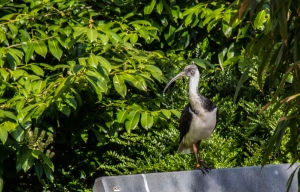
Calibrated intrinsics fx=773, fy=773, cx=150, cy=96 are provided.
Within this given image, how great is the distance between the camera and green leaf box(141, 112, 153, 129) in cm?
618

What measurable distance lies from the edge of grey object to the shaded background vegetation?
1.57 feet

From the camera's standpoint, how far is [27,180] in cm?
776

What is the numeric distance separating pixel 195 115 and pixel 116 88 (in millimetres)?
1229

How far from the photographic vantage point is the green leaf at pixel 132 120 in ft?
20.6

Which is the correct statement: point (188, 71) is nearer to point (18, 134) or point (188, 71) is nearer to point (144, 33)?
point (144, 33)

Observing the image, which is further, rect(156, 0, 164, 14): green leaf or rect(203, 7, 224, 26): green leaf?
rect(156, 0, 164, 14): green leaf

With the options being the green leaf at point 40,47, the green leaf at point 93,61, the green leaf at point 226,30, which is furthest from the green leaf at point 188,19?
the green leaf at point 93,61

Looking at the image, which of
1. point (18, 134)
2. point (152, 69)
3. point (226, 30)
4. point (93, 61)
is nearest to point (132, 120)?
point (152, 69)

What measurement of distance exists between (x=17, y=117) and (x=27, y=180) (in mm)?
1967

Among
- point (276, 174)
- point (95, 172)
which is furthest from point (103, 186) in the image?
point (95, 172)

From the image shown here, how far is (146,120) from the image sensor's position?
6215 mm

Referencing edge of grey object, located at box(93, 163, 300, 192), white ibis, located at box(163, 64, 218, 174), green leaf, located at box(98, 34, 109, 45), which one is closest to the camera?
edge of grey object, located at box(93, 163, 300, 192)

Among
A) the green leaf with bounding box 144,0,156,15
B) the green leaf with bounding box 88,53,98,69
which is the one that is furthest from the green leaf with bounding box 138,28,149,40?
the green leaf with bounding box 88,53,98,69

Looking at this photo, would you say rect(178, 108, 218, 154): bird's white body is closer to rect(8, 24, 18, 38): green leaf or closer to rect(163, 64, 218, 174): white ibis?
rect(163, 64, 218, 174): white ibis
